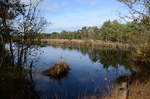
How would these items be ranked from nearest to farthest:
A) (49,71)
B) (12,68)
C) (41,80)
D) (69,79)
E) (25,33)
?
(12,68) < (25,33) < (41,80) < (69,79) < (49,71)

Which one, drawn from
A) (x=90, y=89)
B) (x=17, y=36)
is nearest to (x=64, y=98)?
(x=90, y=89)

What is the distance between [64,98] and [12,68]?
3.85 m

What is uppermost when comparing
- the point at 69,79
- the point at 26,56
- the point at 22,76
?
the point at 26,56

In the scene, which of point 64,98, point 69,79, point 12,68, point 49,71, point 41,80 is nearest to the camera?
point 64,98

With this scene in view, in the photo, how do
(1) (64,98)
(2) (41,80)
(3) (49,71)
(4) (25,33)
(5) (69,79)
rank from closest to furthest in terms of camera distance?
(1) (64,98) < (4) (25,33) < (2) (41,80) < (5) (69,79) < (3) (49,71)

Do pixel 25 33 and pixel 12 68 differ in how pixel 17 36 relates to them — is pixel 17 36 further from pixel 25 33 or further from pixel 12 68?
pixel 12 68

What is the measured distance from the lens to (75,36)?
81.5m

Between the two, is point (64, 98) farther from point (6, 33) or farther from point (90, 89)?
point (6, 33)

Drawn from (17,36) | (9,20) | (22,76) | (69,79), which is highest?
(9,20)

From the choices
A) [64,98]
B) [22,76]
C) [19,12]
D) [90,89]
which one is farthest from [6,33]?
[90,89]

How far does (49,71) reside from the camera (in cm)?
1523

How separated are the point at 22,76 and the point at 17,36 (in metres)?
2.63

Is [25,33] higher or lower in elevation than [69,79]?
higher

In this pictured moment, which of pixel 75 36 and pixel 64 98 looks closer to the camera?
pixel 64 98
